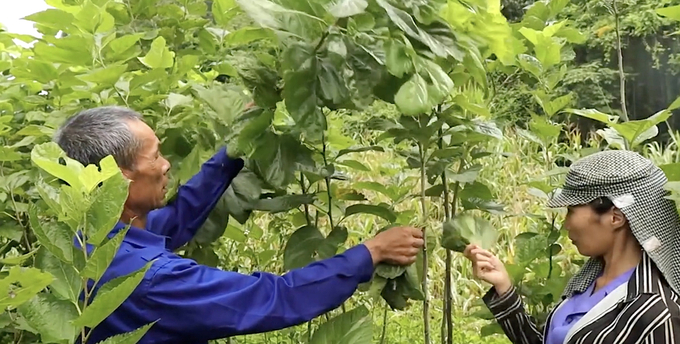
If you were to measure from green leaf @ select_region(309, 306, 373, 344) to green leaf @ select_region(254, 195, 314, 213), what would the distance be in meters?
0.39

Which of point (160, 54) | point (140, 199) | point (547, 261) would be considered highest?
point (160, 54)

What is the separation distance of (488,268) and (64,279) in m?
0.91

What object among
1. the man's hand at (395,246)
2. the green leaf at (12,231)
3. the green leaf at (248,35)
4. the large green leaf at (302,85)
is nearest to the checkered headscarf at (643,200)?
the man's hand at (395,246)

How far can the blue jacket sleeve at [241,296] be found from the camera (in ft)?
4.30

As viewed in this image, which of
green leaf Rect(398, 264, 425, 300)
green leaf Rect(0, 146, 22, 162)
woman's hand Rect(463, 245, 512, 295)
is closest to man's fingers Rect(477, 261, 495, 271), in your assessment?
woman's hand Rect(463, 245, 512, 295)

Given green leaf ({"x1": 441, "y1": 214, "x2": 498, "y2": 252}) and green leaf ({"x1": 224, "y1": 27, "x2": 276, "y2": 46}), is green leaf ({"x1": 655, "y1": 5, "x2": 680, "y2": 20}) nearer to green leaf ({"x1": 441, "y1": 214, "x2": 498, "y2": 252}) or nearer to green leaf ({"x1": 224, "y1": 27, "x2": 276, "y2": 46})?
green leaf ({"x1": 441, "y1": 214, "x2": 498, "y2": 252})

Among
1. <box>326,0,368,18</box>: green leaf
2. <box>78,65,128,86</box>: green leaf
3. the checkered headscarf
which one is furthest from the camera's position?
<box>78,65,128,86</box>: green leaf

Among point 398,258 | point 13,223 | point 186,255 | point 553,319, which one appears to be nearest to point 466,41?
point 398,258

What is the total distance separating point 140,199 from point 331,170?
432 millimetres

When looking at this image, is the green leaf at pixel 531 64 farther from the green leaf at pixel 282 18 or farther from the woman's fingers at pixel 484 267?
the green leaf at pixel 282 18

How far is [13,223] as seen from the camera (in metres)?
2.07

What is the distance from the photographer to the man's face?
59.7 inches

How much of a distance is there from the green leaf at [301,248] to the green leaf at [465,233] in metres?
0.30

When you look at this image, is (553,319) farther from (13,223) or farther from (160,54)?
(13,223)
